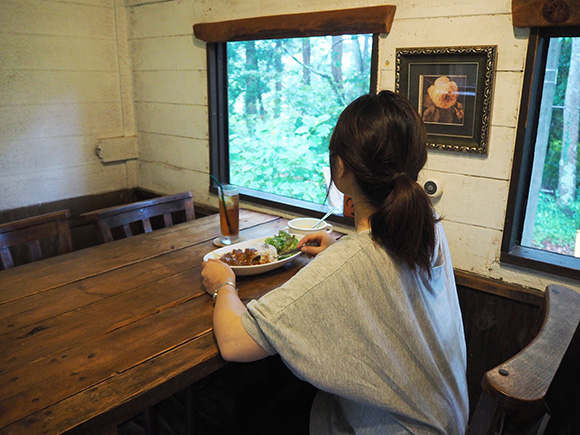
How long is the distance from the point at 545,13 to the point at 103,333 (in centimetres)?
166

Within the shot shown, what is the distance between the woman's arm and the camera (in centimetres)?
106

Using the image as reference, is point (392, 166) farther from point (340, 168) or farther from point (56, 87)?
point (56, 87)

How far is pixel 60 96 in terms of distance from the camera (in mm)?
2885

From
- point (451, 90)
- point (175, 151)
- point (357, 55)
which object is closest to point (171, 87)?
point (175, 151)

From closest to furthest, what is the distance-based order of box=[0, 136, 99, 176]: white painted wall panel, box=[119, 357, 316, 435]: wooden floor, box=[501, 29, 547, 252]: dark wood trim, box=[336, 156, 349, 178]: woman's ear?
box=[336, 156, 349, 178]: woman's ear < box=[501, 29, 547, 252]: dark wood trim < box=[119, 357, 316, 435]: wooden floor < box=[0, 136, 99, 176]: white painted wall panel

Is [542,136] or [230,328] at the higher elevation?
[542,136]

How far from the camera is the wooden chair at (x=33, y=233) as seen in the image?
1749 millimetres

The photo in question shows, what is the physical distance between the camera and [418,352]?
3.48ft

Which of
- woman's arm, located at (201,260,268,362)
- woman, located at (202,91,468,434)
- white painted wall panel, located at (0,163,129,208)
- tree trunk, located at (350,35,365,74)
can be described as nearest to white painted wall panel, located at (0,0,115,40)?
white painted wall panel, located at (0,163,129,208)

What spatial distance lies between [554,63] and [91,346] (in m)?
1.76

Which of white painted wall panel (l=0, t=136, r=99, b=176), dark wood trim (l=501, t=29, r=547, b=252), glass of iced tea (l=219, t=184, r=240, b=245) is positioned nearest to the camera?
dark wood trim (l=501, t=29, r=547, b=252)

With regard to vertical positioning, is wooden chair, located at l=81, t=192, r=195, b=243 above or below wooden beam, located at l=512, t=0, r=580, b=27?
below

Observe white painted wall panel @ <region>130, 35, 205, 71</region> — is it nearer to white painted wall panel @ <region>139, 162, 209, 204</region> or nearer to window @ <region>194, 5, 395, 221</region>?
window @ <region>194, 5, 395, 221</region>

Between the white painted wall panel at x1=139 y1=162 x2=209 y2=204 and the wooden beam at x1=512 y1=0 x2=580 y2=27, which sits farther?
the white painted wall panel at x1=139 y1=162 x2=209 y2=204
